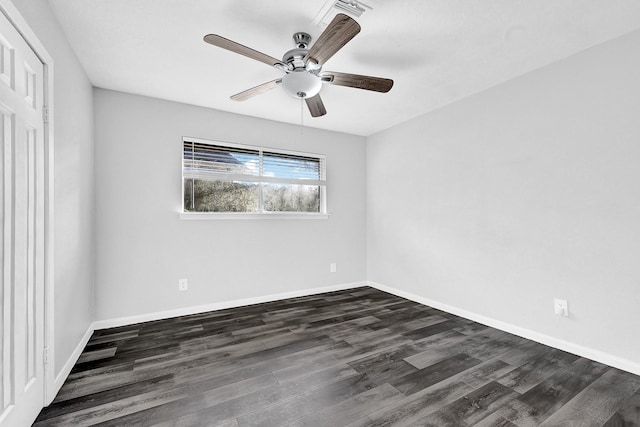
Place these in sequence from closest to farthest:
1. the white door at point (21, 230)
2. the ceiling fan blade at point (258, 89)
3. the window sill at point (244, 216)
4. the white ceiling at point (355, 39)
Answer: the white door at point (21, 230), the white ceiling at point (355, 39), the ceiling fan blade at point (258, 89), the window sill at point (244, 216)

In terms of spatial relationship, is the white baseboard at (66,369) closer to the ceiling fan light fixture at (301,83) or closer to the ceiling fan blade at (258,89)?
the ceiling fan blade at (258,89)

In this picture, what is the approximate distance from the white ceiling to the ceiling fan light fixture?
0.30 meters

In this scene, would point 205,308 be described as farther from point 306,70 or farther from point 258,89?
point 306,70

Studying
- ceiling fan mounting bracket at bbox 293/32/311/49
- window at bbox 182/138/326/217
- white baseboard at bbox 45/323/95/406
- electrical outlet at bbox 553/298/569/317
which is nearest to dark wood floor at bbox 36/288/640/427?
white baseboard at bbox 45/323/95/406

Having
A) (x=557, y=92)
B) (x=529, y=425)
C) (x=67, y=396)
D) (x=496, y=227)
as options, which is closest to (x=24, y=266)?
(x=67, y=396)

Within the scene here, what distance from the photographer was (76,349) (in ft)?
7.35

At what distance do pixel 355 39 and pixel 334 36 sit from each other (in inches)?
23.2

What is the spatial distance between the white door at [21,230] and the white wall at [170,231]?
4.45 ft

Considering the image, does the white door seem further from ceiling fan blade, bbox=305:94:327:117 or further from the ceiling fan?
ceiling fan blade, bbox=305:94:327:117

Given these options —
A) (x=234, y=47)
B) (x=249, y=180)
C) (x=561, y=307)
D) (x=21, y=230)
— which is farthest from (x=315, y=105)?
(x=561, y=307)

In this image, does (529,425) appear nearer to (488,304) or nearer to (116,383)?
(488,304)

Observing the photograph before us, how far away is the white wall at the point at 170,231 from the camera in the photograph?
292 centimetres

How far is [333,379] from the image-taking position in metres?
1.98

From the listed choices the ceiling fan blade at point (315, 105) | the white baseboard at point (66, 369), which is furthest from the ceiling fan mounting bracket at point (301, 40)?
the white baseboard at point (66, 369)
